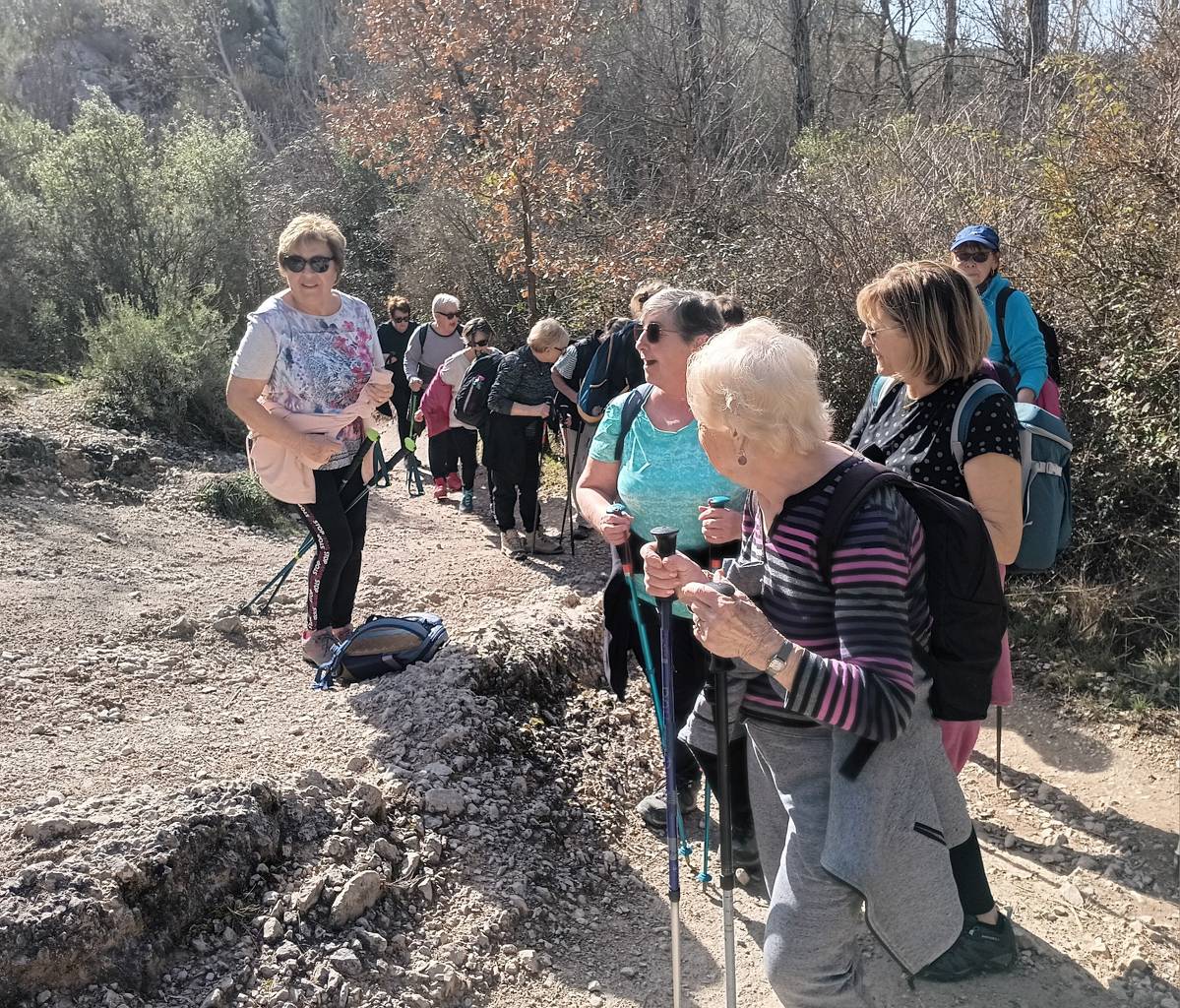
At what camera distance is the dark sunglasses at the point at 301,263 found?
4.24 meters

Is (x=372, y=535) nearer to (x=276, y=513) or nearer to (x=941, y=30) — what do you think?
(x=276, y=513)

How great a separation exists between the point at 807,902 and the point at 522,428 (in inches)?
224

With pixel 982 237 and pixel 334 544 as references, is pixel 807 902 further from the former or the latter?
pixel 982 237

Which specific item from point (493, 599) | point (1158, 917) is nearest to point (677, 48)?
point (493, 599)

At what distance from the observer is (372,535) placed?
7.63m

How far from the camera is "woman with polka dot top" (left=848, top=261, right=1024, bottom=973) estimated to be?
2.71 meters

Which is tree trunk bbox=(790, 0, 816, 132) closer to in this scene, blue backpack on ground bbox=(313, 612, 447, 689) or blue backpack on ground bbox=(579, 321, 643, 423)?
blue backpack on ground bbox=(579, 321, 643, 423)

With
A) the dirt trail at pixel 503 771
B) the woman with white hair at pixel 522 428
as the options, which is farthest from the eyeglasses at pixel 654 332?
the woman with white hair at pixel 522 428

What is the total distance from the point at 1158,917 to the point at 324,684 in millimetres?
3420

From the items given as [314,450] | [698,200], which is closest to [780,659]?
[314,450]

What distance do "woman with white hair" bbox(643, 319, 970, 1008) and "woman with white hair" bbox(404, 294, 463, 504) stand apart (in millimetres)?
7059

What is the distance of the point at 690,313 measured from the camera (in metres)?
3.12

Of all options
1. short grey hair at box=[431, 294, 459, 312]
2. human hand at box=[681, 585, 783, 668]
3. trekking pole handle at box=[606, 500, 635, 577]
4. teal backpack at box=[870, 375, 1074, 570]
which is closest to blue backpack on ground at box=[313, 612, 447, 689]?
trekking pole handle at box=[606, 500, 635, 577]

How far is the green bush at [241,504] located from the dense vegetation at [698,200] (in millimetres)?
2180
